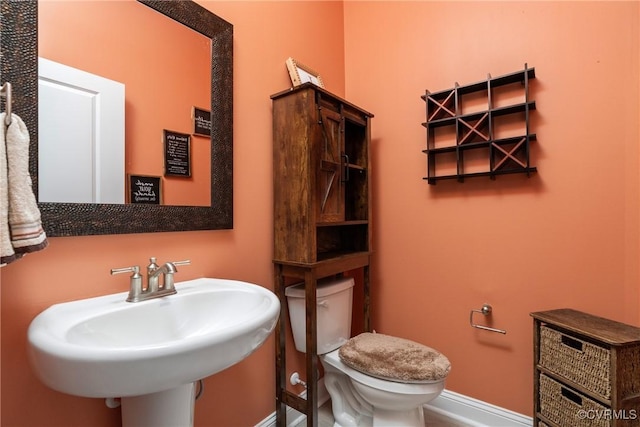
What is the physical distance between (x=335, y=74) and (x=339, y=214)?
39.0 inches

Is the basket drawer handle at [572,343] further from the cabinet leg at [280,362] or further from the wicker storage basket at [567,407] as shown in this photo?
the cabinet leg at [280,362]

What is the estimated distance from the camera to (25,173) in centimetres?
66

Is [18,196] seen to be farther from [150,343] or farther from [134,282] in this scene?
[150,343]

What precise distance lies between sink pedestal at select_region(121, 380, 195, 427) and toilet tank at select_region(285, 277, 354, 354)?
68 cm

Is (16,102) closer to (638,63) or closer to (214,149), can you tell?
(214,149)

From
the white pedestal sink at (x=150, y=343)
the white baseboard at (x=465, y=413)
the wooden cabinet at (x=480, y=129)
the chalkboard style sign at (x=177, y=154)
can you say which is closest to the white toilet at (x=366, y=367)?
the white baseboard at (x=465, y=413)

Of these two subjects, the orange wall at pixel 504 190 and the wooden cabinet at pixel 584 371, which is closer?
the wooden cabinet at pixel 584 371

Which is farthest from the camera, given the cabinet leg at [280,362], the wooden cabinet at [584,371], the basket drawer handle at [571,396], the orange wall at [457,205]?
the cabinet leg at [280,362]

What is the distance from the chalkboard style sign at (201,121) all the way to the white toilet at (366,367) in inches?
31.9

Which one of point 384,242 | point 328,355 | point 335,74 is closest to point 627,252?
point 384,242

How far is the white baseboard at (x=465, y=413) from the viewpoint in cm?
146

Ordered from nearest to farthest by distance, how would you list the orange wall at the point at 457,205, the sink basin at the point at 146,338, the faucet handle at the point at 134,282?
the sink basin at the point at 146,338, the faucet handle at the point at 134,282, the orange wall at the point at 457,205

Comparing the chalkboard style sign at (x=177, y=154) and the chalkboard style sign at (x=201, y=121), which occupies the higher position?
the chalkboard style sign at (x=201, y=121)

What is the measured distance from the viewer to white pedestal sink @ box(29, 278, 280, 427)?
1.89 ft
